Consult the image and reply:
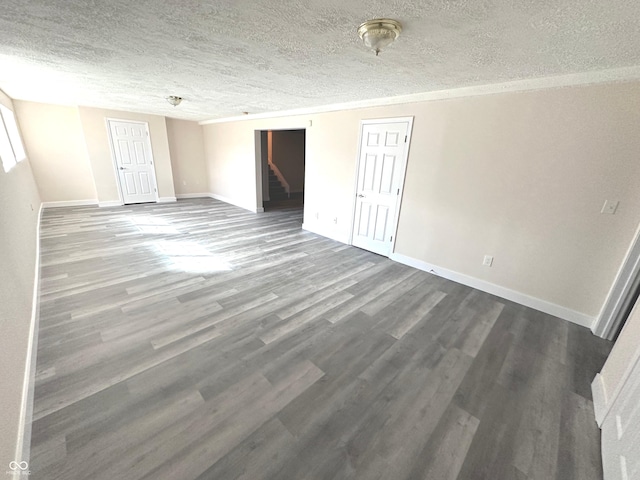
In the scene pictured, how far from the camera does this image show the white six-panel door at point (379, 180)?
3556mm

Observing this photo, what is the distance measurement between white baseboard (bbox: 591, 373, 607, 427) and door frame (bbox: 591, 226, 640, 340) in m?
0.88

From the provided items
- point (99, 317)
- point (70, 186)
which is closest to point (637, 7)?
point (99, 317)

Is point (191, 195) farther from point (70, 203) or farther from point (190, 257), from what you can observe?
point (190, 257)

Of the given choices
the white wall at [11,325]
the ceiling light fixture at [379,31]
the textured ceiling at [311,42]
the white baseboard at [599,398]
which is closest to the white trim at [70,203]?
the textured ceiling at [311,42]

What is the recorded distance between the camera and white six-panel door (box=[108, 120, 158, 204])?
6.18 metres

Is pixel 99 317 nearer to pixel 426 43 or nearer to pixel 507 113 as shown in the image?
pixel 426 43

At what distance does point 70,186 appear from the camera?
6.02 metres

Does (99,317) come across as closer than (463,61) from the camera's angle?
No

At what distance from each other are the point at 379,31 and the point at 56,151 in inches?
298

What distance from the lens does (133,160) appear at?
646 centimetres

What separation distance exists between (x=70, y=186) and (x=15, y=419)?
22.4 ft

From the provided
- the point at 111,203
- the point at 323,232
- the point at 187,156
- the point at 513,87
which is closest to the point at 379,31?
the point at 513,87

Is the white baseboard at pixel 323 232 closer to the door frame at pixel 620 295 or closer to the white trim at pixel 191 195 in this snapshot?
the door frame at pixel 620 295

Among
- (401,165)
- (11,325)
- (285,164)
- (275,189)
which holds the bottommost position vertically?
(275,189)
